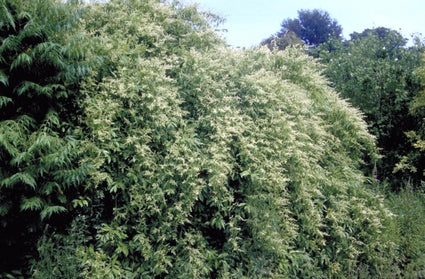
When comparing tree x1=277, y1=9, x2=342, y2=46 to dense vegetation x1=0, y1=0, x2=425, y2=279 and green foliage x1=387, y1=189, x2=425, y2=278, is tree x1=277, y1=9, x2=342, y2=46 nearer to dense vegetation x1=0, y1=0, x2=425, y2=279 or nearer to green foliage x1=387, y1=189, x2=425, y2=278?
green foliage x1=387, y1=189, x2=425, y2=278

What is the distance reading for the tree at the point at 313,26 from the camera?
3597 cm

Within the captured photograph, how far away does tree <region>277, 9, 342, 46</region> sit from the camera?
36.0m

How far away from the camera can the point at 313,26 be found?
36.1 meters

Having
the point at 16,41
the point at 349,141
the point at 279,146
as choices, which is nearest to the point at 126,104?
the point at 16,41

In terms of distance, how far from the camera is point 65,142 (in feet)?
11.5

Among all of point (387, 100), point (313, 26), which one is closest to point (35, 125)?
point (387, 100)

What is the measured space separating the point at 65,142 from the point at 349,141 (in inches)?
166

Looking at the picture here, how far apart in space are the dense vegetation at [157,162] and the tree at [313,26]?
32647 mm

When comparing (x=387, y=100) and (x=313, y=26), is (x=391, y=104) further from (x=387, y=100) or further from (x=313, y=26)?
(x=313, y=26)

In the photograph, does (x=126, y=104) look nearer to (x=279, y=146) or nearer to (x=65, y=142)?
(x=65, y=142)

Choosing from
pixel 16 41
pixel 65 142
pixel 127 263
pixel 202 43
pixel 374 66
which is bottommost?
pixel 127 263

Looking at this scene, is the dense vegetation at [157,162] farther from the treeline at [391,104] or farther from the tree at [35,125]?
the treeline at [391,104]

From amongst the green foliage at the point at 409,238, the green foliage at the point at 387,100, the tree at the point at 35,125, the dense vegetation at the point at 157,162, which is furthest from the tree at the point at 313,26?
the tree at the point at 35,125

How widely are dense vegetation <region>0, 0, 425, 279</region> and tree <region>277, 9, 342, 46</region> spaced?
3265cm
